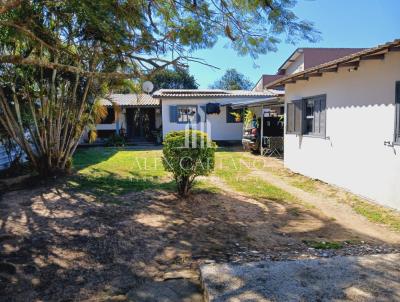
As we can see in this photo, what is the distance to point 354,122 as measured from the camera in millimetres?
7500

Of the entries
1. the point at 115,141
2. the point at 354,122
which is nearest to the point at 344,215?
the point at 354,122

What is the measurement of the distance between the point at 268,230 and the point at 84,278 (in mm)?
2997

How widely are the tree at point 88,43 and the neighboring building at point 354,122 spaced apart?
2.35m

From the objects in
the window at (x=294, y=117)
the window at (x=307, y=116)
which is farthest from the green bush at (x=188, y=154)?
the window at (x=294, y=117)

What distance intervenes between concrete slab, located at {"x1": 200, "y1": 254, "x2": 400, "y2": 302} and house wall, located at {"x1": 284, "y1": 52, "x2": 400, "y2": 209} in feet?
10.3

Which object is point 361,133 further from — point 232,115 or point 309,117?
point 232,115

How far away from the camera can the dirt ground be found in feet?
11.9

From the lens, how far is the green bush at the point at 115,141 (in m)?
20.7

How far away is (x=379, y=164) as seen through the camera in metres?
6.70

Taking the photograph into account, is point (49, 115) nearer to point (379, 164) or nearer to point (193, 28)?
point (193, 28)

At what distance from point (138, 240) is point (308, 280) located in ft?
8.50

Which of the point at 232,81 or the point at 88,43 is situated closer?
the point at 88,43

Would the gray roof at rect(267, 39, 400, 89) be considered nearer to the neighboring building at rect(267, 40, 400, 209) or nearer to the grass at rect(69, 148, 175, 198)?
the neighboring building at rect(267, 40, 400, 209)

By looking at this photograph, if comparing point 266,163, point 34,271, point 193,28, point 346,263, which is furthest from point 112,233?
point 266,163
